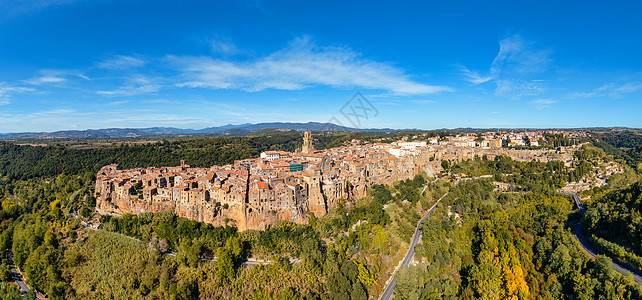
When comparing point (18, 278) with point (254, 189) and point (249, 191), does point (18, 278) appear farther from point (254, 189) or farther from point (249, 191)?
point (254, 189)

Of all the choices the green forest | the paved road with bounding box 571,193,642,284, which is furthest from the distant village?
the paved road with bounding box 571,193,642,284

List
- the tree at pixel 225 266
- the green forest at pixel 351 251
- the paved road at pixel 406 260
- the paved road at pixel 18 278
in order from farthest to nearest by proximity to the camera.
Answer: the paved road at pixel 18 278 → the tree at pixel 225 266 → the green forest at pixel 351 251 → the paved road at pixel 406 260

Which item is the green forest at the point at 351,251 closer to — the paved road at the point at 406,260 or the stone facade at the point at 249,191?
the paved road at the point at 406,260

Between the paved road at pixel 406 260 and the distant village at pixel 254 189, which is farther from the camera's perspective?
the distant village at pixel 254 189

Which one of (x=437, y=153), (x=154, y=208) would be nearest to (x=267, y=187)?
(x=154, y=208)

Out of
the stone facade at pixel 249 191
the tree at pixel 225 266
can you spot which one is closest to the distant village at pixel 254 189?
the stone facade at pixel 249 191

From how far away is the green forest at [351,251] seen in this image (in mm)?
24953

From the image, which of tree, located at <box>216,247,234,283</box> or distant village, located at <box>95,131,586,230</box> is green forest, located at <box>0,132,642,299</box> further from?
distant village, located at <box>95,131,586,230</box>

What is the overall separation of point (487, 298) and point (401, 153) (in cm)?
2794

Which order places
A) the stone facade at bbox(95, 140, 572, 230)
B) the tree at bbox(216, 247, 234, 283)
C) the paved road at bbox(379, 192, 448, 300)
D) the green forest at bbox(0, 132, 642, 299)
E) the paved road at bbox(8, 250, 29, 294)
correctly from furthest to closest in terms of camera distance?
the paved road at bbox(8, 250, 29, 294), the stone facade at bbox(95, 140, 572, 230), the tree at bbox(216, 247, 234, 283), the green forest at bbox(0, 132, 642, 299), the paved road at bbox(379, 192, 448, 300)

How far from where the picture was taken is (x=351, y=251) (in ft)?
92.7

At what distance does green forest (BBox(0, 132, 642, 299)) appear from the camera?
24953 mm

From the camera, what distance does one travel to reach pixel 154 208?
106 ft

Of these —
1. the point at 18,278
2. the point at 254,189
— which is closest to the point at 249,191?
the point at 254,189
